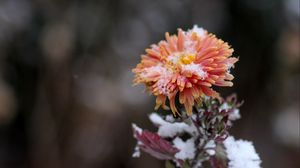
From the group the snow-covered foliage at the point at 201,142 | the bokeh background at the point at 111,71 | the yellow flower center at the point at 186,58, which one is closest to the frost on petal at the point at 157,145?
the snow-covered foliage at the point at 201,142

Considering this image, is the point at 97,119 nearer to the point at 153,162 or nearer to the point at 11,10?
the point at 153,162

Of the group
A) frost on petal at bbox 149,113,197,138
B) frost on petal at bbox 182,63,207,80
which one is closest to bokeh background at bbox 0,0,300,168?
frost on petal at bbox 149,113,197,138

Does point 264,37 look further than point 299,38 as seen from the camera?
Yes

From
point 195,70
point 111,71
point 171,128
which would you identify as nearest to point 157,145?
point 171,128

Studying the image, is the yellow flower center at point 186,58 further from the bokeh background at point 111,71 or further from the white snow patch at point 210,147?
the bokeh background at point 111,71

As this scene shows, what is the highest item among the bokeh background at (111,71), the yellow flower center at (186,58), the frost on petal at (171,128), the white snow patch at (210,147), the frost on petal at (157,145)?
the bokeh background at (111,71)

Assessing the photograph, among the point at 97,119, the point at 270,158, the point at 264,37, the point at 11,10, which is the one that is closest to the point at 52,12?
the point at 11,10

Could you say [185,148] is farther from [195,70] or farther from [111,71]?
[111,71]
